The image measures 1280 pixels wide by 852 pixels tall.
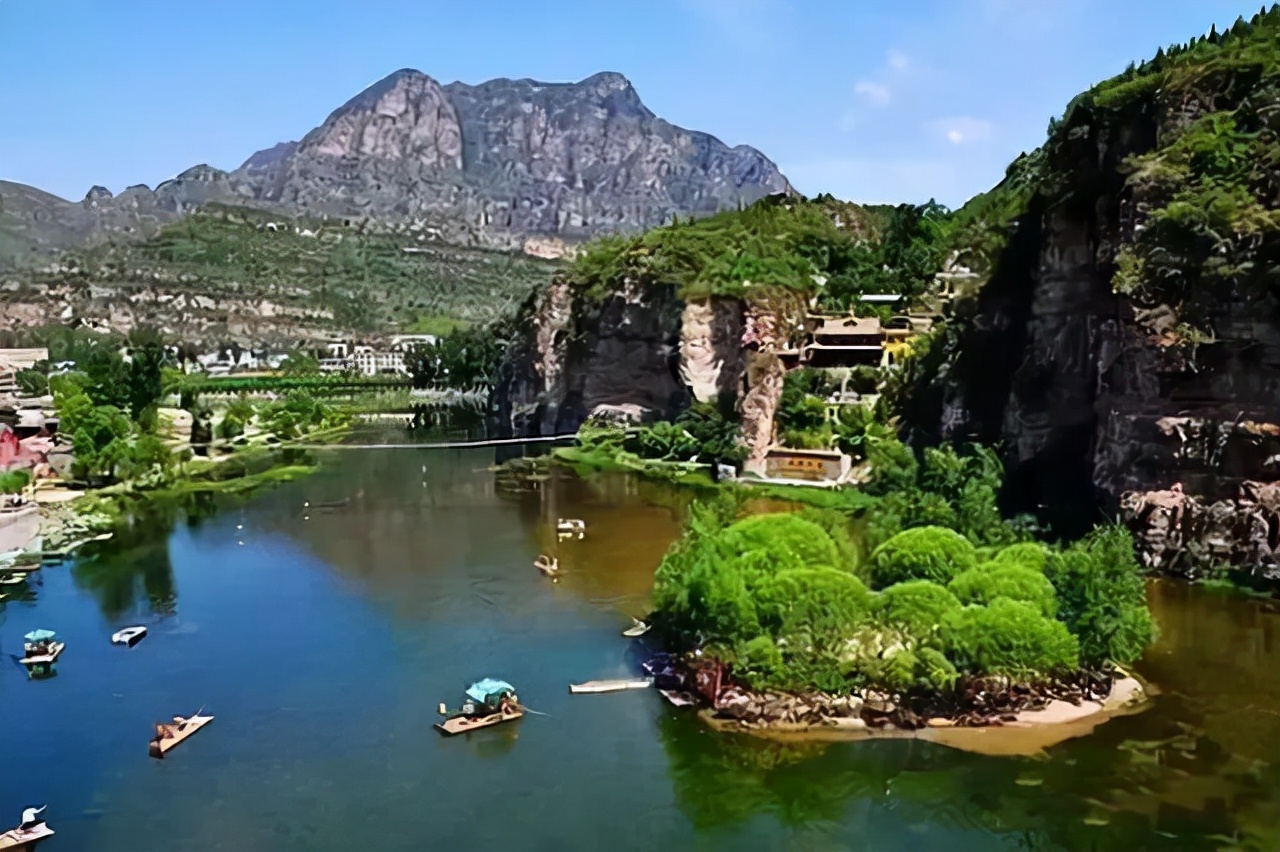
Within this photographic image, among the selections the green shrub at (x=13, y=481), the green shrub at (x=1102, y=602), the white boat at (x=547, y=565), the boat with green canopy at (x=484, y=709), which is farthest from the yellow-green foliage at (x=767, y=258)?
the boat with green canopy at (x=484, y=709)

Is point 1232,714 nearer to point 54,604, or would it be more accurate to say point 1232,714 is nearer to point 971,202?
point 54,604

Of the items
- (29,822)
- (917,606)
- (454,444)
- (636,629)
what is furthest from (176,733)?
(454,444)

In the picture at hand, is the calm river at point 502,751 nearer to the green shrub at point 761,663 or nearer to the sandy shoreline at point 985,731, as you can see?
the sandy shoreline at point 985,731

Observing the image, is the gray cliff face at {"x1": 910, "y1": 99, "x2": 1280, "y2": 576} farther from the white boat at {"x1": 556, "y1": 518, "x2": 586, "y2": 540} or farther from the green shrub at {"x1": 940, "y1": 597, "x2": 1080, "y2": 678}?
the white boat at {"x1": 556, "y1": 518, "x2": 586, "y2": 540}

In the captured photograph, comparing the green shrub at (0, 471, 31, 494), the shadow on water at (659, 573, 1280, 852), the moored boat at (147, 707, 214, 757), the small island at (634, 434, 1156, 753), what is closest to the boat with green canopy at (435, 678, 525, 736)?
the shadow on water at (659, 573, 1280, 852)

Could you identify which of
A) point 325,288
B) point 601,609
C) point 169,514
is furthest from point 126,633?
point 325,288
